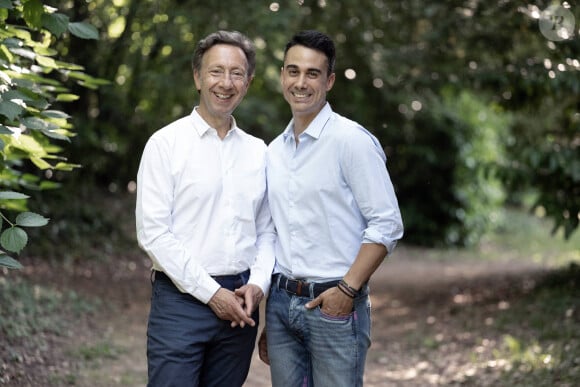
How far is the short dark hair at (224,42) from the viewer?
3189 mm

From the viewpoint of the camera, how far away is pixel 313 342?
3.08 meters

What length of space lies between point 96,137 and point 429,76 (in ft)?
17.1

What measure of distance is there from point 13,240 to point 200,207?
0.85 meters

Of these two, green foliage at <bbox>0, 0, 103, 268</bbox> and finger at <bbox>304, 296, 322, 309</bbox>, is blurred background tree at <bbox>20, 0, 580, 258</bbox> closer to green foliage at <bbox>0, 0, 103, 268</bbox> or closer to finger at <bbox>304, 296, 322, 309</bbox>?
green foliage at <bbox>0, 0, 103, 268</bbox>

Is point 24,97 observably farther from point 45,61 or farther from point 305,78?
point 305,78

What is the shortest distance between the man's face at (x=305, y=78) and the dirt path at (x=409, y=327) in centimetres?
326

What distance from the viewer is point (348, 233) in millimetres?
3098

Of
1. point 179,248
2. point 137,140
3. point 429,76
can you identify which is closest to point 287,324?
point 179,248

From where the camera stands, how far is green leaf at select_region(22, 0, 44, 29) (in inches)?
146

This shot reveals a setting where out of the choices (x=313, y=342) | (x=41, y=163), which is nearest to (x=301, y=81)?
(x=313, y=342)

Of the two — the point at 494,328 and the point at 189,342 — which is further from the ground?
the point at 189,342

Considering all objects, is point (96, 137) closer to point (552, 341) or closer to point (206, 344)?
point (552, 341)

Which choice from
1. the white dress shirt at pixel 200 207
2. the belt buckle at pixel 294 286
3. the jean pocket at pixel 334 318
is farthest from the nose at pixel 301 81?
the jean pocket at pixel 334 318

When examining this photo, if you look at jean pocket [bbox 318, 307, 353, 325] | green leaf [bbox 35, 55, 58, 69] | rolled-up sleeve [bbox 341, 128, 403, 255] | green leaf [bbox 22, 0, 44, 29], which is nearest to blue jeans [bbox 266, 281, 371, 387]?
jean pocket [bbox 318, 307, 353, 325]
